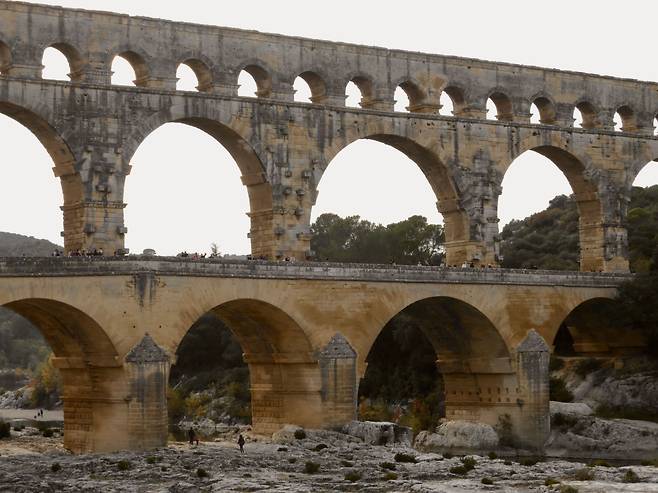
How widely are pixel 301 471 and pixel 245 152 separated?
13.4 m

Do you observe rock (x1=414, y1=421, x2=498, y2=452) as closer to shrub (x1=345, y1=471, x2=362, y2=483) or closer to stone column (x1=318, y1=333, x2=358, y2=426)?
stone column (x1=318, y1=333, x2=358, y2=426)

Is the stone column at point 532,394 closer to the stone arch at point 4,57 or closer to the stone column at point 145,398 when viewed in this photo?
the stone column at point 145,398

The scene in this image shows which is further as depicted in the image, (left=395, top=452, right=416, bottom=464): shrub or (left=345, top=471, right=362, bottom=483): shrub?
(left=395, top=452, right=416, bottom=464): shrub

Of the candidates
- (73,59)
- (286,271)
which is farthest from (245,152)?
(73,59)

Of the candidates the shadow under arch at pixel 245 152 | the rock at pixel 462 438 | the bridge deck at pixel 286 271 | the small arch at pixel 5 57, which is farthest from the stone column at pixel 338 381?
the small arch at pixel 5 57

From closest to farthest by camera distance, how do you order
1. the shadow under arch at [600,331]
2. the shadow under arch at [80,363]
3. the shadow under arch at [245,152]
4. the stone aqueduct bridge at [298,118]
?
the shadow under arch at [80,363]
the stone aqueduct bridge at [298,118]
the shadow under arch at [245,152]
the shadow under arch at [600,331]

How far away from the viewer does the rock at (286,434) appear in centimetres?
4876

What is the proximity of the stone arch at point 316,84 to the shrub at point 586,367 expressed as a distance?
16543 mm

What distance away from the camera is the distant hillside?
150000 millimetres

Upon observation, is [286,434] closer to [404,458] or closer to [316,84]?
[404,458]

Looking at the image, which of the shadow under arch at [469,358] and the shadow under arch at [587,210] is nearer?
the shadow under arch at [469,358]

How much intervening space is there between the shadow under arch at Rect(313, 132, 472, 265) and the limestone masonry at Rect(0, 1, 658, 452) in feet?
0.26

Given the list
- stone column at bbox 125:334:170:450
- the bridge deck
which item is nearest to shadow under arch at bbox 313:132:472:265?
the bridge deck

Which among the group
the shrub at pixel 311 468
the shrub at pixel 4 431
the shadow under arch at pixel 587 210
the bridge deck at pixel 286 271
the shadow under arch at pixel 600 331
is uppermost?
the shadow under arch at pixel 587 210
